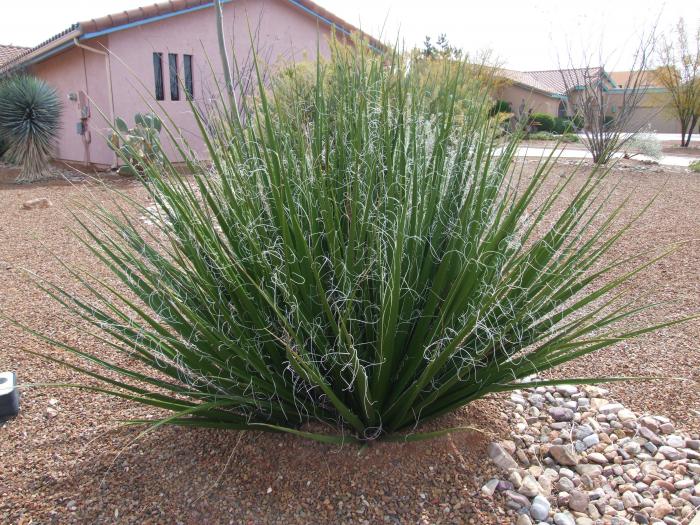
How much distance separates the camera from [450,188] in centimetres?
234

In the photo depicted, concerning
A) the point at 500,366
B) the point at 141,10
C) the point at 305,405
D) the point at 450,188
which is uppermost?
the point at 141,10

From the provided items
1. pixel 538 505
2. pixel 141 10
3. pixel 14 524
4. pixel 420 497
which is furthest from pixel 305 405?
pixel 141 10

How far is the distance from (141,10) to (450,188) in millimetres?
13806

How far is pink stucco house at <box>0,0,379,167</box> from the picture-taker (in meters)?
13.8

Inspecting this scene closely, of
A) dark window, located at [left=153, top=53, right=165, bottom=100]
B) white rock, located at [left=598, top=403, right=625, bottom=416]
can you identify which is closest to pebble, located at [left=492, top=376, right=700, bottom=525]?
white rock, located at [left=598, top=403, right=625, bottom=416]

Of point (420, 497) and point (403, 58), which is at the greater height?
point (403, 58)

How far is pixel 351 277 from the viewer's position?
204 cm

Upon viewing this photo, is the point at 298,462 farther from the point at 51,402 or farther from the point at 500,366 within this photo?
the point at 51,402

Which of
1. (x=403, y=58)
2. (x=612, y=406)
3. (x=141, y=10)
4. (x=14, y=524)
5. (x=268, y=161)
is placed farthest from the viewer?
(x=141, y=10)

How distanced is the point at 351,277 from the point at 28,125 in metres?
14.5

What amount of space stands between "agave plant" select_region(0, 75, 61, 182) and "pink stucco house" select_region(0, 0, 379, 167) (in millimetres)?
961

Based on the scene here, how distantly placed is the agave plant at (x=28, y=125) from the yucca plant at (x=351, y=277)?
1329cm

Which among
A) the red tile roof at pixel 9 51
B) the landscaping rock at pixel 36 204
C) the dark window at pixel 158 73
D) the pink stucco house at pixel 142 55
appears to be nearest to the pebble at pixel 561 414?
the landscaping rock at pixel 36 204

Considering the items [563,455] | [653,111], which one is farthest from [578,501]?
[653,111]
